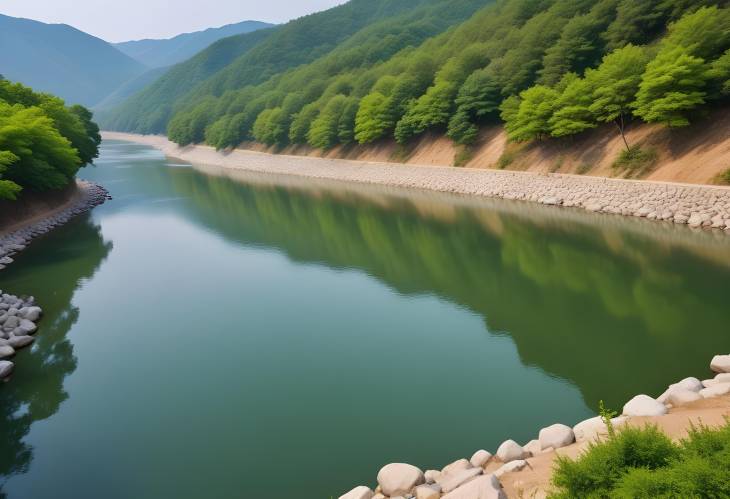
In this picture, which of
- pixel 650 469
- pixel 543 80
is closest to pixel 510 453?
pixel 650 469

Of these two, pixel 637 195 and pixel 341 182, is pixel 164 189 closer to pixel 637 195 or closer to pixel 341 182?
pixel 341 182

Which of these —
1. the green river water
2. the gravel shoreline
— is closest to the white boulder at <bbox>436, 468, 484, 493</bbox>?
the green river water

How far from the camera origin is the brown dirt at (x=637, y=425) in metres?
6.86

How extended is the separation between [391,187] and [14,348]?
34.8 meters

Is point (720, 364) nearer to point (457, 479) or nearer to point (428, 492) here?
point (457, 479)

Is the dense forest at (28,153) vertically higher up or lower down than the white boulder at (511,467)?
higher up

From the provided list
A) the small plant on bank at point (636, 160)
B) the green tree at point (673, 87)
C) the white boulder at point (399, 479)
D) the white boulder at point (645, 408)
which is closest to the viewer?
the white boulder at point (399, 479)

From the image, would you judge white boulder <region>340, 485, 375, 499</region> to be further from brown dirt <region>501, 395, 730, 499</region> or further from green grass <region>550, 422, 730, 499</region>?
green grass <region>550, 422, 730, 499</region>

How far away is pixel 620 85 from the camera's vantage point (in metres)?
29.7

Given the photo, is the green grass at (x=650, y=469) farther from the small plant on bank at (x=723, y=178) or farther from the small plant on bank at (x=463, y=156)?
the small plant on bank at (x=463, y=156)

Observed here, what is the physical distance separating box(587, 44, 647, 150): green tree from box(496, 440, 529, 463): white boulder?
2655 centimetres

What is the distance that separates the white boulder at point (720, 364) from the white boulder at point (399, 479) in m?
7.50

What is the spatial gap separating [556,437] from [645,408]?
1703mm

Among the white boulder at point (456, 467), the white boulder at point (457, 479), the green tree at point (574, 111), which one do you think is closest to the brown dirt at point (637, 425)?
the white boulder at point (457, 479)
